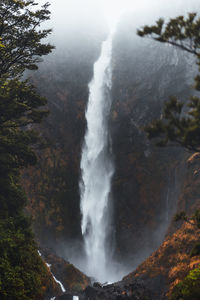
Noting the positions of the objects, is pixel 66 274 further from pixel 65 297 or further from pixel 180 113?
pixel 180 113

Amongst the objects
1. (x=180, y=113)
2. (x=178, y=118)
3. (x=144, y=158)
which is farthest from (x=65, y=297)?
(x=144, y=158)

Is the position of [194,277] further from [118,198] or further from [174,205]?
[118,198]

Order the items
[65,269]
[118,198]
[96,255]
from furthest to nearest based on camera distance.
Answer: [118,198], [96,255], [65,269]

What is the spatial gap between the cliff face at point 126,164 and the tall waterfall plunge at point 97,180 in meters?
0.94

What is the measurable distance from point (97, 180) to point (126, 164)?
13.1ft

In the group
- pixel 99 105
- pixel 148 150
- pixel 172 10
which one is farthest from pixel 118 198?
pixel 172 10

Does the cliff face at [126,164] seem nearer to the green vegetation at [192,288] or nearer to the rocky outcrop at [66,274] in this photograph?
the rocky outcrop at [66,274]

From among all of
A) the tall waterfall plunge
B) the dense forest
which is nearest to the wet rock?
the dense forest

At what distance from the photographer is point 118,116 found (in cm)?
2988

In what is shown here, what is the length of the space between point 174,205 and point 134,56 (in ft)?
75.4

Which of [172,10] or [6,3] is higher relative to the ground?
[172,10]

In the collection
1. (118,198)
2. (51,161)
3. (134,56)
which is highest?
(134,56)

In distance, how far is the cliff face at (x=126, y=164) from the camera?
992 inches

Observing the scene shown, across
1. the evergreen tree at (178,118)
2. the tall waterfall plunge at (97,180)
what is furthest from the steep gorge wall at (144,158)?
the evergreen tree at (178,118)
